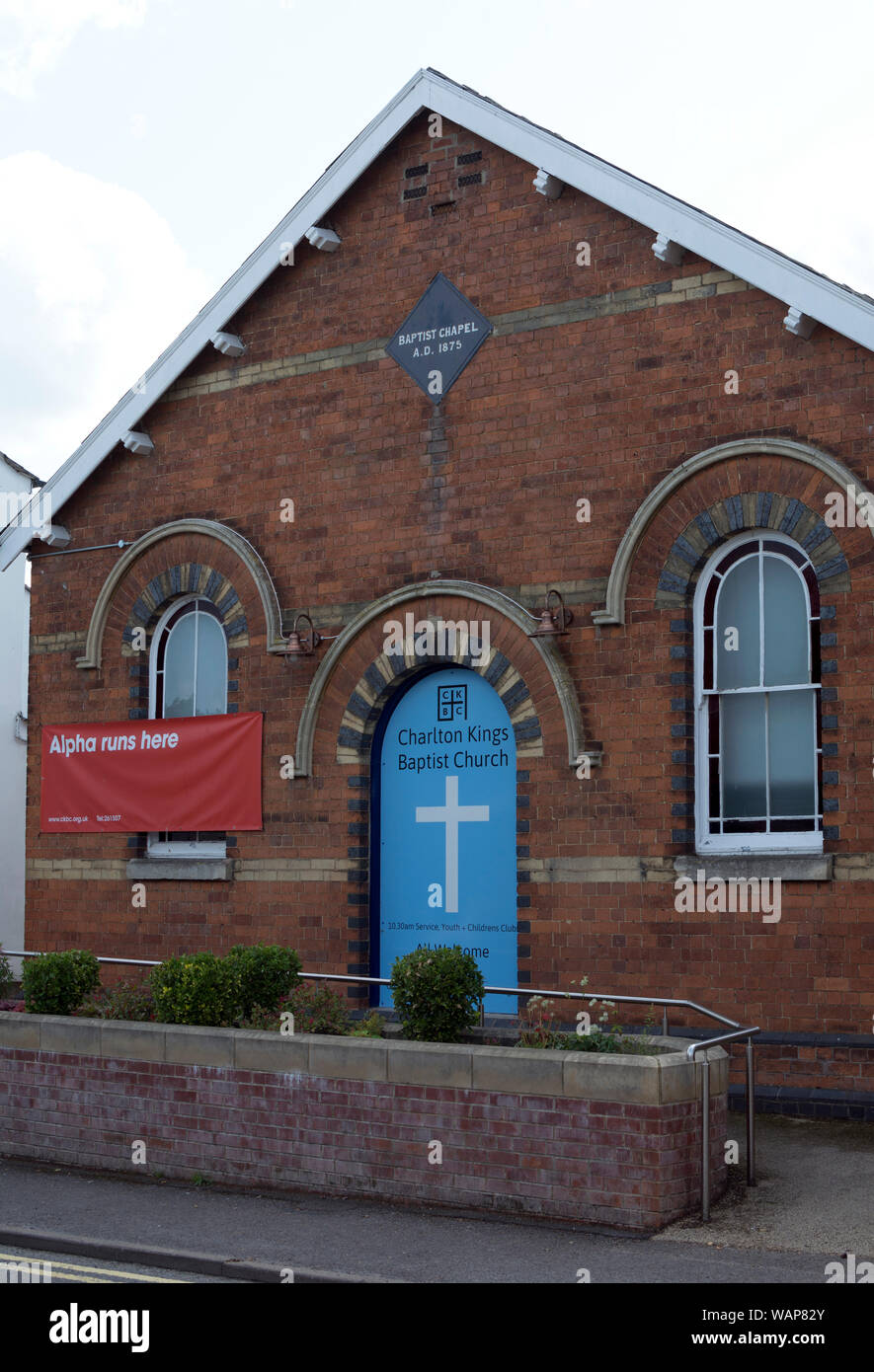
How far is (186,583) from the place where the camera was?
16234 mm

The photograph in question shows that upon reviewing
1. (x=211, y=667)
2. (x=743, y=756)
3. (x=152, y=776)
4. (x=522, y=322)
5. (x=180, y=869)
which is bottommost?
(x=180, y=869)

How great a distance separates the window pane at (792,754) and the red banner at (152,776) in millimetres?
5311

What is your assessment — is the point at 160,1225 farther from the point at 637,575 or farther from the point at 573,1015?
the point at 637,575

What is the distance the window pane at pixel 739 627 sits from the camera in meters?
12.9

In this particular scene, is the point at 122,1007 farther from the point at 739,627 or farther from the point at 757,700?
the point at 739,627

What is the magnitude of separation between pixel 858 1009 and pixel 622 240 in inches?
276

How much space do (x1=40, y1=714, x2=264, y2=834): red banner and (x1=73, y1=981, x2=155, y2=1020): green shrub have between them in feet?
10.8

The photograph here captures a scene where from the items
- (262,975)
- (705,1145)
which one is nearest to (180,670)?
(262,975)

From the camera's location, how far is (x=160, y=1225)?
9289mm

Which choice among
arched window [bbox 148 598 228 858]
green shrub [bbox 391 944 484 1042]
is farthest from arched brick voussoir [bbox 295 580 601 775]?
green shrub [bbox 391 944 484 1042]

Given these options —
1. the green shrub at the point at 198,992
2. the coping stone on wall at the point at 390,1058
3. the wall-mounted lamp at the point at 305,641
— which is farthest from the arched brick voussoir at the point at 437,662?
the coping stone on wall at the point at 390,1058

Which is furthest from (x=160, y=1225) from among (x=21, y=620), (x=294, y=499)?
(x=21, y=620)

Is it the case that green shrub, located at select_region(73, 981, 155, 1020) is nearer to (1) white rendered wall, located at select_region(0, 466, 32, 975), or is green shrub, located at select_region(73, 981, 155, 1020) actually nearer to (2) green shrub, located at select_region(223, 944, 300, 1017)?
(2) green shrub, located at select_region(223, 944, 300, 1017)

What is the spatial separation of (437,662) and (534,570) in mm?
1348
